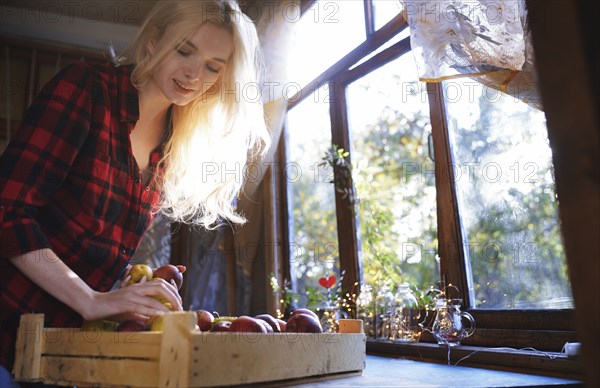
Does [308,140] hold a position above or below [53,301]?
above

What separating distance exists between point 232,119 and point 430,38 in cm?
67

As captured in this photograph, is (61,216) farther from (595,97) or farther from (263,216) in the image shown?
(263,216)

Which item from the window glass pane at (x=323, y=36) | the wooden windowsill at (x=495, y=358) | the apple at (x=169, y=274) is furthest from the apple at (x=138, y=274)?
the window glass pane at (x=323, y=36)

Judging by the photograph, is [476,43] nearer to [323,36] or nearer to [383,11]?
[383,11]

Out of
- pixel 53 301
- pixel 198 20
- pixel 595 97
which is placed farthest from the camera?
pixel 198 20

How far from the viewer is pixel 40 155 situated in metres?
1.11

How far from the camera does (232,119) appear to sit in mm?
1722

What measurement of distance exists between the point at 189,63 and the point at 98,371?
884mm

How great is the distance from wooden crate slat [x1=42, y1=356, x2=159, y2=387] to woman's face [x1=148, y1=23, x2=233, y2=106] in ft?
2.57

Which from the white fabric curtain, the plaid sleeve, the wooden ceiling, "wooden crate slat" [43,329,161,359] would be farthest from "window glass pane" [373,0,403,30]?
the wooden ceiling

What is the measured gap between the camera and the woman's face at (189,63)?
146cm

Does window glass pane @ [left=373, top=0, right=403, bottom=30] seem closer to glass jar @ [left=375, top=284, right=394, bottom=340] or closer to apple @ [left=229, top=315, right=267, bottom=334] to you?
glass jar @ [left=375, top=284, right=394, bottom=340]

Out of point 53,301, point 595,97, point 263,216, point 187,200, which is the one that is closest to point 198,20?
point 187,200

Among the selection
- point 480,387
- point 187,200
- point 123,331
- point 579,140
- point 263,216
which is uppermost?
point 263,216
